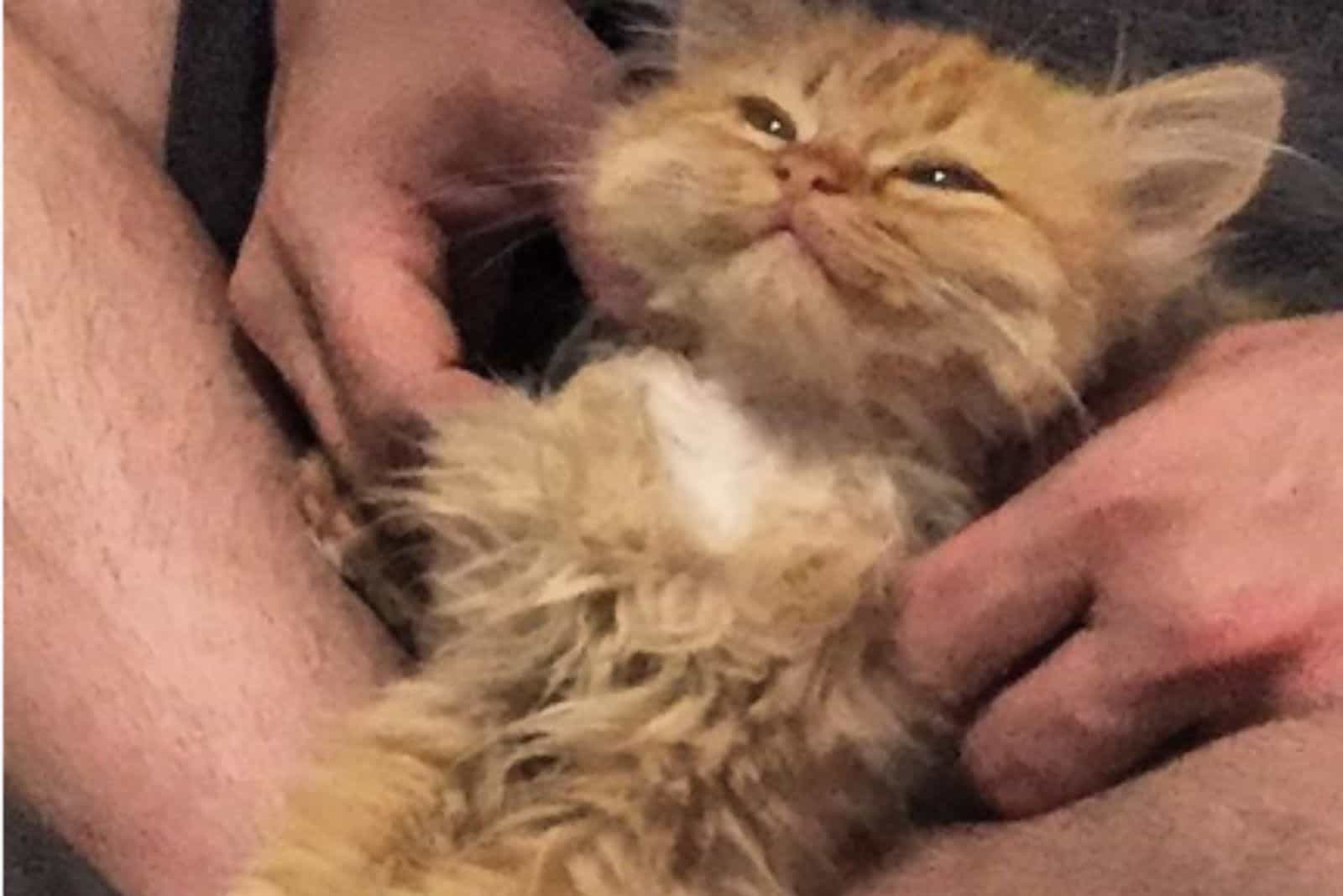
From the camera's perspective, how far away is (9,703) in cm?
95

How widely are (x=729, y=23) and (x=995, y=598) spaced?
1.01 feet

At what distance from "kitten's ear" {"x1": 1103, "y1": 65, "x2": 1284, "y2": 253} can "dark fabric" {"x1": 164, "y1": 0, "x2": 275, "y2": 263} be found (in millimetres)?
446

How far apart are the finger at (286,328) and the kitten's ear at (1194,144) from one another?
0.36 metres

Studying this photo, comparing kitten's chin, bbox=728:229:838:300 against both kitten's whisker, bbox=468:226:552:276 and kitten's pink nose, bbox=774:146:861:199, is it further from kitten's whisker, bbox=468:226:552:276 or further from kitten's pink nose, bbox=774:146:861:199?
kitten's whisker, bbox=468:226:552:276

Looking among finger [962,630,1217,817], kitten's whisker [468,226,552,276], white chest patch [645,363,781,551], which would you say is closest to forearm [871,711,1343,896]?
finger [962,630,1217,817]

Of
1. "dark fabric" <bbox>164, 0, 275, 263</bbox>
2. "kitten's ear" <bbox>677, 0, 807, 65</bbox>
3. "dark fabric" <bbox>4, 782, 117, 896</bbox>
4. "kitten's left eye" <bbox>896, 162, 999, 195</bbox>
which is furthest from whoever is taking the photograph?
"dark fabric" <bbox>4, 782, 117, 896</bbox>

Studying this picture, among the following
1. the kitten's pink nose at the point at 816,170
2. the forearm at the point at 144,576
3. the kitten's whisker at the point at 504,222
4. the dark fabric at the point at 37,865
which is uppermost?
the kitten's pink nose at the point at 816,170

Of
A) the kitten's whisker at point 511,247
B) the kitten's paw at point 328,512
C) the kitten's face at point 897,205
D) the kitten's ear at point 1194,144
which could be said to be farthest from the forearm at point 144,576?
the kitten's ear at point 1194,144

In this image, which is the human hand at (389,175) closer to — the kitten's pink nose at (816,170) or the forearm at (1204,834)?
the kitten's pink nose at (816,170)

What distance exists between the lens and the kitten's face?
30.1 inches

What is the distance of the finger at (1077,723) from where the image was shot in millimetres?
717

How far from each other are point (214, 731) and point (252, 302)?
0.21 meters

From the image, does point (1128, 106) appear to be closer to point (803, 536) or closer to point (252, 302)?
point (803, 536)

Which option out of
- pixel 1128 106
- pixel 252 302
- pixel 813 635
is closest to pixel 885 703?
pixel 813 635
